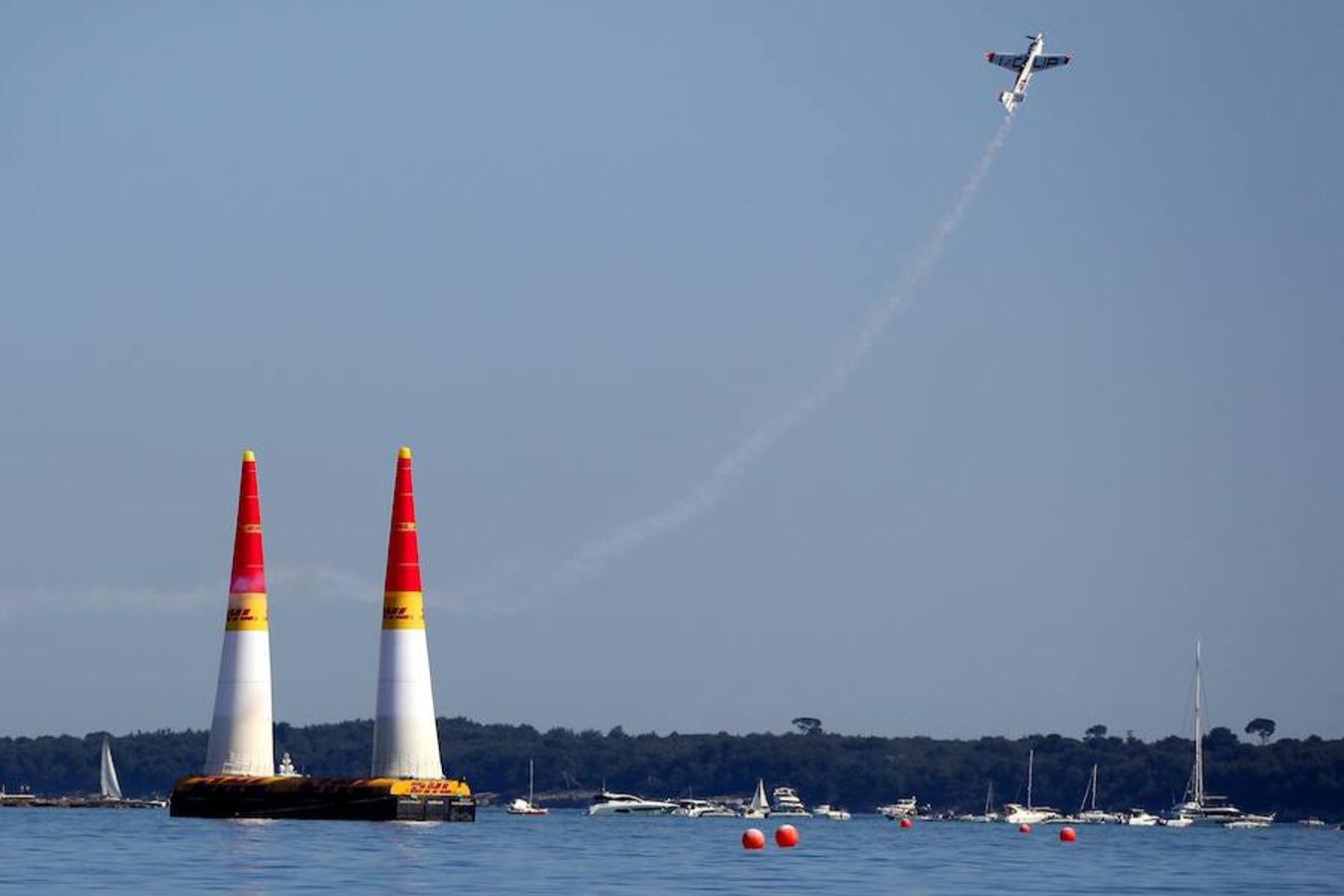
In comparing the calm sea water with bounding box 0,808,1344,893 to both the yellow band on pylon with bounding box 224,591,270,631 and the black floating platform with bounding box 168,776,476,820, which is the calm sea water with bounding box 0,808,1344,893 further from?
the yellow band on pylon with bounding box 224,591,270,631

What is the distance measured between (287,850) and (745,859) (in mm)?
19572

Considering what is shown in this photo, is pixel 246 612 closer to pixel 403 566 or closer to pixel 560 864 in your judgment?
pixel 403 566

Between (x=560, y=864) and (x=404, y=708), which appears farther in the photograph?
(x=404, y=708)

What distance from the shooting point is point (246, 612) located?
110 m

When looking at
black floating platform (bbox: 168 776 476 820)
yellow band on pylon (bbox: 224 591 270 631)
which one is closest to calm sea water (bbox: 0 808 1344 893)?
black floating platform (bbox: 168 776 476 820)

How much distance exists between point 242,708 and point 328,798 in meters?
5.19

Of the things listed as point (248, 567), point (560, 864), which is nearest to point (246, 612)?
point (248, 567)

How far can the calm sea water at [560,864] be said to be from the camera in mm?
78438

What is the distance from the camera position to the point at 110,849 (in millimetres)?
104438

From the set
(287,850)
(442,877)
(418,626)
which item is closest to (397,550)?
(418,626)

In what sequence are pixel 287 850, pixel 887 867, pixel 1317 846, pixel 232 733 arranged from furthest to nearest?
pixel 1317 846 < pixel 232 733 < pixel 887 867 < pixel 287 850

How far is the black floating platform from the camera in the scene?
107625 mm

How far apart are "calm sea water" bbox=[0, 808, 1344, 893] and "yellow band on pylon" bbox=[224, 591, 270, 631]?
27.4 feet

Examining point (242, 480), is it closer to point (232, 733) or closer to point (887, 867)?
point (232, 733)
